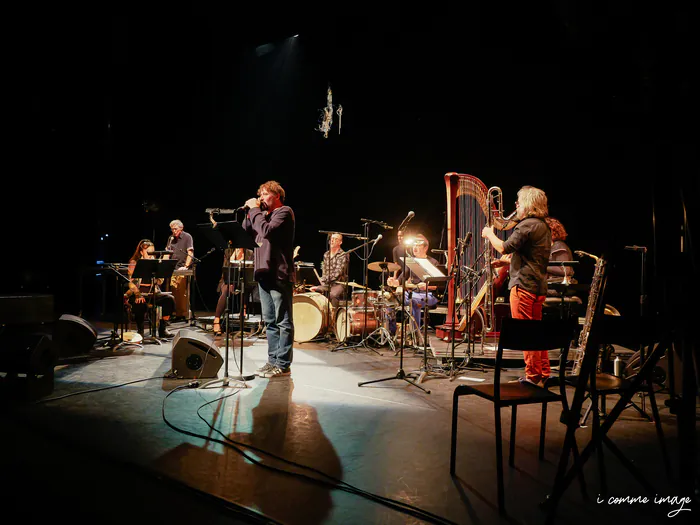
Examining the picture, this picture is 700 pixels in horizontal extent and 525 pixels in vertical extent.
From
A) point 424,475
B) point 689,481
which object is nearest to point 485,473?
point 424,475

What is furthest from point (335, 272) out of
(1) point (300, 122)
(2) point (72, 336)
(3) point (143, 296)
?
(1) point (300, 122)

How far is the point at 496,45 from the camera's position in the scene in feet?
25.0

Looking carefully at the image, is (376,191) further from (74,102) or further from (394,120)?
(74,102)

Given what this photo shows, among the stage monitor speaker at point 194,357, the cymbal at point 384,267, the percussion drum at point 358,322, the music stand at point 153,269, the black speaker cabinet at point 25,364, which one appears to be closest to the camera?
the black speaker cabinet at point 25,364

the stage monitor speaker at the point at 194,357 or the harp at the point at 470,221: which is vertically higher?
the harp at the point at 470,221

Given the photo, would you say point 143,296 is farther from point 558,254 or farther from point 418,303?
point 558,254

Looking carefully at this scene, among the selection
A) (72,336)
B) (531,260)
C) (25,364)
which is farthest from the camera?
(72,336)

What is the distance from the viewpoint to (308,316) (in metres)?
6.88

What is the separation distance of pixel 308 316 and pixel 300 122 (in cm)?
486

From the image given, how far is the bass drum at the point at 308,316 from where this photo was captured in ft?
22.4

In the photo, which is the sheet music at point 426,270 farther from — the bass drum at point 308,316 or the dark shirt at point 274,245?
the bass drum at point 308,316

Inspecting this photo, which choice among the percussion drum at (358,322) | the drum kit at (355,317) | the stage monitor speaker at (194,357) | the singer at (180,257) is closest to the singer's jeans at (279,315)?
the stage monitor speaker at (194,357)

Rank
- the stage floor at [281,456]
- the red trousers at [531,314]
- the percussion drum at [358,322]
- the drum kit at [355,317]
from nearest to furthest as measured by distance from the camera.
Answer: the stage floor at [281,456] → the red trousers at [531,314] → the drum kit at [355,317] → the percussion drum at [358,322]

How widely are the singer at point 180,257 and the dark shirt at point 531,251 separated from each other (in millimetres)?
5091
